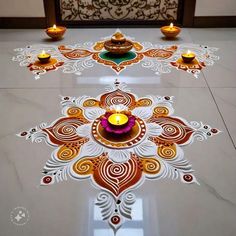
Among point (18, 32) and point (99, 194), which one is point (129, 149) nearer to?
point (99, 194)

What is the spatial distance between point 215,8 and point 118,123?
5.64 feet

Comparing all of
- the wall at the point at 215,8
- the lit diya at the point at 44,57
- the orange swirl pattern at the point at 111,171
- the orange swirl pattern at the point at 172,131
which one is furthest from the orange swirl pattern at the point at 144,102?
the wall at the point at 215,8

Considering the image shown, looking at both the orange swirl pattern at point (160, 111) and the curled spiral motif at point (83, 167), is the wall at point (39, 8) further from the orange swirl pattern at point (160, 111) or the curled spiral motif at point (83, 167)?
the curled spiral motif at point (83, 167)

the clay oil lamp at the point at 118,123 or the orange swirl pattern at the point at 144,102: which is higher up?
the clay oil lamp at the point at 118,123

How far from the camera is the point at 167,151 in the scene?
1.11 meters

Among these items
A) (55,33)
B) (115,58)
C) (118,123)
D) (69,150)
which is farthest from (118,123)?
(55,33)

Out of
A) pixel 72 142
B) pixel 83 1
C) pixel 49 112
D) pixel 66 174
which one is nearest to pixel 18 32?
pixel 83 1

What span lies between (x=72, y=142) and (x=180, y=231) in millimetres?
517

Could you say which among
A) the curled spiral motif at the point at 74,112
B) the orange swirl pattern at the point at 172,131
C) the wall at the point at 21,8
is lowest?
the curled spiral motif at the point at 74,112

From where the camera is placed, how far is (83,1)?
2.46 m

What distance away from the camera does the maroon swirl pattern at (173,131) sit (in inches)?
45.9

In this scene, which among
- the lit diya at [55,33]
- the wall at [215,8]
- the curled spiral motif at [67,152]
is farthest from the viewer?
the wall at [215,8]

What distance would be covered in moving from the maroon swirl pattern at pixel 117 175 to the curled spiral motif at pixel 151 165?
23mm

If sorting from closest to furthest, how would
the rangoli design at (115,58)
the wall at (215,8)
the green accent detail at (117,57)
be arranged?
A: the rangoli design at (115,58) < the green accent detail at (117,57) < the wall at (215,8)
